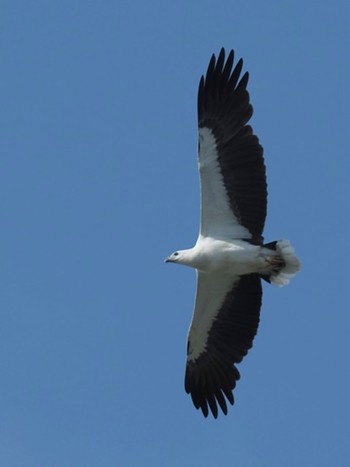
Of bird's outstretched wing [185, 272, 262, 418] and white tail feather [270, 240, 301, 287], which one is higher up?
white tail feather [270, 240, 301, 287]

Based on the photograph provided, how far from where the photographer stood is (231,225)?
19.2m

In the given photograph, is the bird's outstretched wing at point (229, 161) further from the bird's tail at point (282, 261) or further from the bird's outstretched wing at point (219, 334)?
the bird's outstretched wing at point (219, 334)

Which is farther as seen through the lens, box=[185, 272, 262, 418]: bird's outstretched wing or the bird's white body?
box=[185, 272, 262, 418]: bird's outstretched wing

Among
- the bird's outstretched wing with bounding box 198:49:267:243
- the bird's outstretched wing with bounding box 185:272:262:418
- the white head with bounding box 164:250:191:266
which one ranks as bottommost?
the bird's outstretched wing with bounding box 185:272:262:418

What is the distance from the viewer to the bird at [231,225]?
62.1 ft

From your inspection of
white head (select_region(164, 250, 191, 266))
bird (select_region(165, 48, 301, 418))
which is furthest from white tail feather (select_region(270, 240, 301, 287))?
white head (select_region(164, 250, 191, 266))

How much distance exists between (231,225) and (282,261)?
0.83 m

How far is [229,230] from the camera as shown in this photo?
755 inches

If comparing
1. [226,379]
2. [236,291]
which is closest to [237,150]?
[236,291]

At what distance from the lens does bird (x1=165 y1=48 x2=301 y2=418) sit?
18938 millimetres

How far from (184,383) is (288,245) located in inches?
108

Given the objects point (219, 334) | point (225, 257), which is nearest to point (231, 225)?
point (225, 257)

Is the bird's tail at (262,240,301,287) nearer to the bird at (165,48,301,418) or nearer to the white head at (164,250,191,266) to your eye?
the bird at (165,48,301,418)

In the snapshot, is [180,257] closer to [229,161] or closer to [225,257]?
[225,257]
